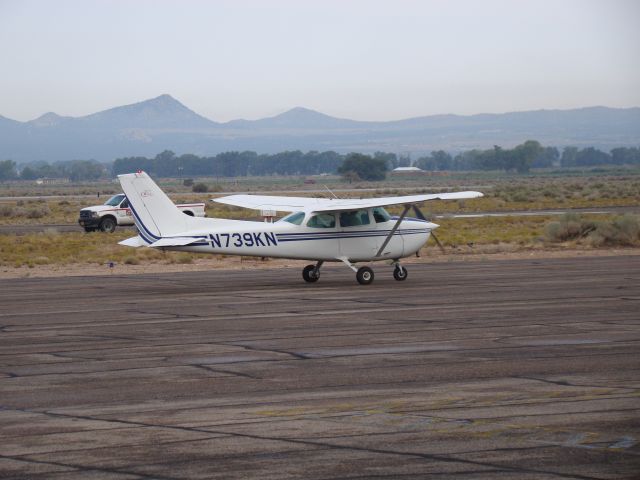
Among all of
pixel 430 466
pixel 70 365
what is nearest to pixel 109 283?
pixel 70 365

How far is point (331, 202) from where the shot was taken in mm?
26344

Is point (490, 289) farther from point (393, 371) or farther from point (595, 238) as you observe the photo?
point (595, 238)

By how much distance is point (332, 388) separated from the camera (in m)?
12.5

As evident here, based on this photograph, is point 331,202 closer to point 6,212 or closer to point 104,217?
point 104,217

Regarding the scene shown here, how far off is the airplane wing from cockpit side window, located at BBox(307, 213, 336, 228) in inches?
7.4

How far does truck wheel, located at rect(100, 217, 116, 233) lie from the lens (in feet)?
166

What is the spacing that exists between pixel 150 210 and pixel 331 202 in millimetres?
4905

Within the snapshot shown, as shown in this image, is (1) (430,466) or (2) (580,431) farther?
(2) (580,431)

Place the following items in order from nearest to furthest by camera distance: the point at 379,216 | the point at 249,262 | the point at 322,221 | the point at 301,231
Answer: the point at 301,231 → the point at 322,221 → the point at 379,216 → the point at 249,262

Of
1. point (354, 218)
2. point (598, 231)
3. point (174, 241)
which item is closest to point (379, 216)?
point (354, 218)

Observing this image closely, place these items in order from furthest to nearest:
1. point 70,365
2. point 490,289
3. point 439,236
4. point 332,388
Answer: point 439,236
point 490,289
point 70,365
point 332,388

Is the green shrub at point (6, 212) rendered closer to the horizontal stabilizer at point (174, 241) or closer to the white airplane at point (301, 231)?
the white airplane at point (301, 231)

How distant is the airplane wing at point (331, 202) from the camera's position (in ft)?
82.6

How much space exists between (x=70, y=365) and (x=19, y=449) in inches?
180
